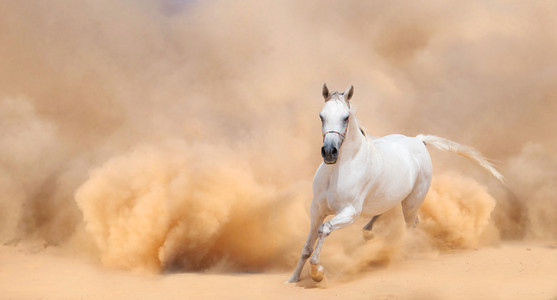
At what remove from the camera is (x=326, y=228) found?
213 inches

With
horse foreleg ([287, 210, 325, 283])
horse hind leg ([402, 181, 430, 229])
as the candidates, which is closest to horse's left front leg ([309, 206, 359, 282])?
horse foreleg ([287, 210, 325, 283])

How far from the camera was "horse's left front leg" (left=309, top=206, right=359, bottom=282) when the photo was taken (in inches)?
213

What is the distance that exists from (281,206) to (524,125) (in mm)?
7846

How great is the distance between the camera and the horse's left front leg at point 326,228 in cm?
542

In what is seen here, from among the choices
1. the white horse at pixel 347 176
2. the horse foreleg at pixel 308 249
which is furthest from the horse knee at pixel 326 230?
the horse foreleg at pixel 308 249

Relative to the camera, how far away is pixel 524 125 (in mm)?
12562

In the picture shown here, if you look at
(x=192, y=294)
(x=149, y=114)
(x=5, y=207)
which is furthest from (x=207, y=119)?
(x=192, y=294)

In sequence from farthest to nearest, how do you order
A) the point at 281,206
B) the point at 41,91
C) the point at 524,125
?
the point at 524,125, the point at 41,91, the point at 281,206

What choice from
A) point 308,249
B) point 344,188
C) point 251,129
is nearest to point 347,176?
point 344,188

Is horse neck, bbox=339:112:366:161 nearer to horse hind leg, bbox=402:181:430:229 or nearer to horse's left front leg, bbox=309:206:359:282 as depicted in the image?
horse's left front leg, bbox=309:206:359:282

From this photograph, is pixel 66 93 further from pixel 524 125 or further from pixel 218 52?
pixel 524 125

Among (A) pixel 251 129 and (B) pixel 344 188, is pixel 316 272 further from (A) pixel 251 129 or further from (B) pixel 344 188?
(A) pixel 251 129

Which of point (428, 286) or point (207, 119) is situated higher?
point (207, 119)

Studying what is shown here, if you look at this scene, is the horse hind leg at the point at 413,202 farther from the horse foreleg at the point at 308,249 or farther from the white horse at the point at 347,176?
the horse foreleg at the point at 308,249
